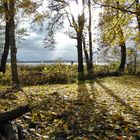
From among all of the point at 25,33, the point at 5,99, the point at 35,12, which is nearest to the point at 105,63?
the point at 25,33

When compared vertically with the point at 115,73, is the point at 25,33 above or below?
above

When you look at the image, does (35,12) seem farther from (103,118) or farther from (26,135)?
(26,135)

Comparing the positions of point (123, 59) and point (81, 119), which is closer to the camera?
point (81, 119)

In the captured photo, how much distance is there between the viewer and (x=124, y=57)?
3516 cm

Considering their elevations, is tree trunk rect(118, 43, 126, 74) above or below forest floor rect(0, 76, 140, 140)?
above

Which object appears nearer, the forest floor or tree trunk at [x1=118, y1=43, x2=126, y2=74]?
the forest floor

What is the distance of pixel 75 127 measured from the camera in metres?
9.79

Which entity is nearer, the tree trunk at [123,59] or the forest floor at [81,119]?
the forest floor at [81,119]

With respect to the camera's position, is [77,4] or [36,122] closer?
[36,122]

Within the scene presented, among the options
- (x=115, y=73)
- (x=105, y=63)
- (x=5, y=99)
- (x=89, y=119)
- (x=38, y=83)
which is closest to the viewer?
(x=89, y=119)

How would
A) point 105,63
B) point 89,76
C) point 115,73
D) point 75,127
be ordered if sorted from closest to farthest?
point 75,127 → point 89,76 → point 115,73 → point 105,63

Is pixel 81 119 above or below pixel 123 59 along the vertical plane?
below

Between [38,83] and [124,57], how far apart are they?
1315cm

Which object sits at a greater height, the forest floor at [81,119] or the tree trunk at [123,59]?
the tree trunk at [123,59]
